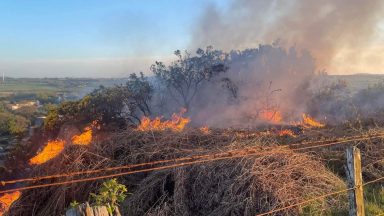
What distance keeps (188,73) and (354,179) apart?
3813 centimetres

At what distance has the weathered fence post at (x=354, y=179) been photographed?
5605mm

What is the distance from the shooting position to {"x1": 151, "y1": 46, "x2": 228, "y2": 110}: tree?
43.2 m

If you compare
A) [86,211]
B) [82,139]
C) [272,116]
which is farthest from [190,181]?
[272,116]

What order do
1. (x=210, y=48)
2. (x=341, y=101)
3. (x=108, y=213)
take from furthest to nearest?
(x=210, y=48), (x=341, y=101), (x=108, y=213)

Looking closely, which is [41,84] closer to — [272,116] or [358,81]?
[358,81]

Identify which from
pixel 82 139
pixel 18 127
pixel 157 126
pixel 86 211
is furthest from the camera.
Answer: pixel 18 127

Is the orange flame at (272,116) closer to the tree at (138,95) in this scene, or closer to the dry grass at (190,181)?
the tree at (138,95)

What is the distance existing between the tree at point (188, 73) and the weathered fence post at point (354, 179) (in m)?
37.1

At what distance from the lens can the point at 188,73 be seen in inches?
1709

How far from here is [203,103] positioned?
42875 millimetres

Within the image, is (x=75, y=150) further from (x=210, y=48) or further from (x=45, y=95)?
(x=45, y=95)

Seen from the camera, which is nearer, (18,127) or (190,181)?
(190,181)

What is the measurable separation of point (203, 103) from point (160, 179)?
33028 mm

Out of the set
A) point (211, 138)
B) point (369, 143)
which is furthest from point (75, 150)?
point (369, 143)
